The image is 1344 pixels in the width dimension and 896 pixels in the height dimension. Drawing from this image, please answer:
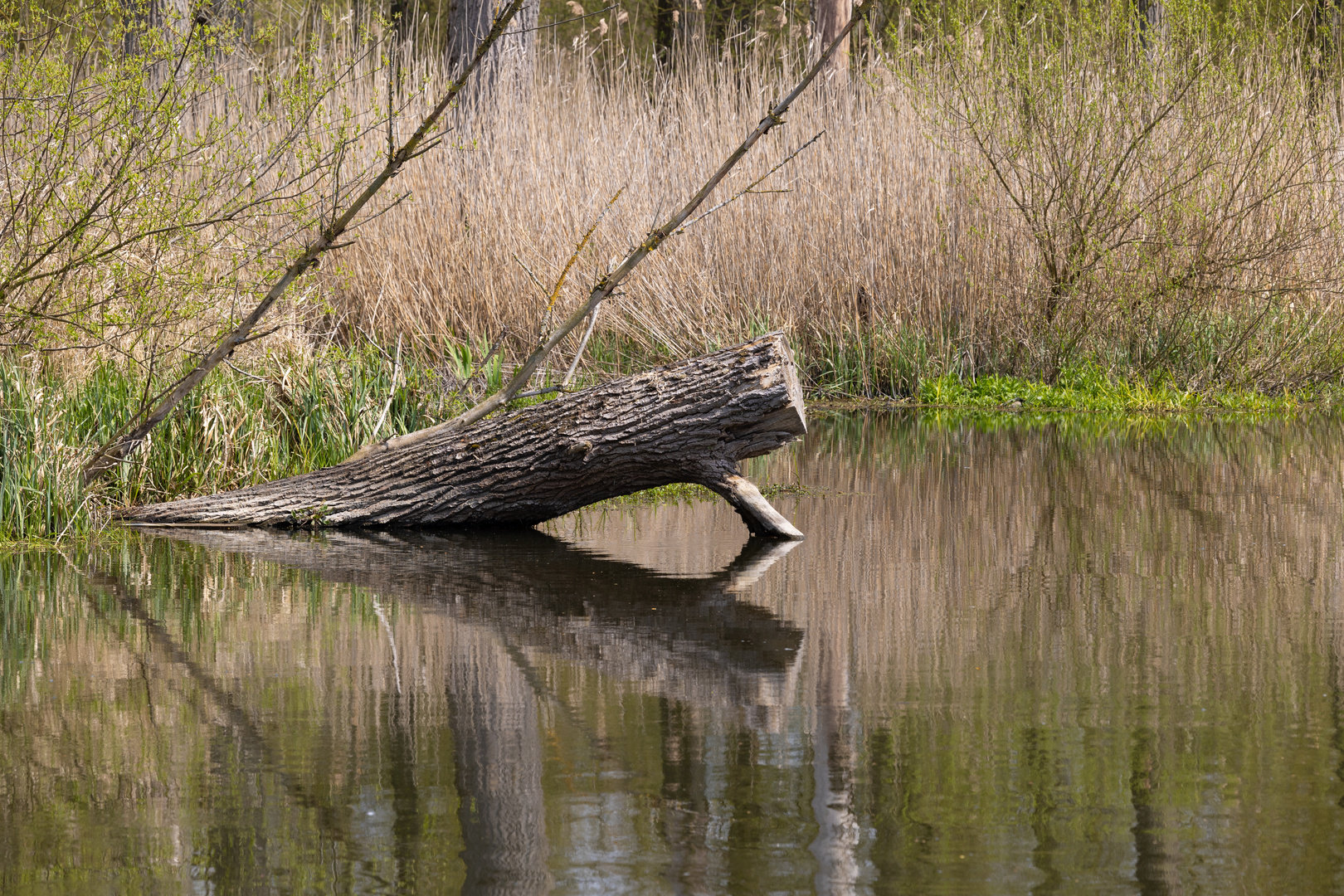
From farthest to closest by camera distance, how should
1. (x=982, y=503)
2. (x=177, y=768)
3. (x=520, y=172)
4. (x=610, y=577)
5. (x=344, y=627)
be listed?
(x=520, y=172)
(x=982, y=503)
(x=610, y=577)
(x=344, y=627)
(x=177, y=768)

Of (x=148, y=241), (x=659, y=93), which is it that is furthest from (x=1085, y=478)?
(x=659, y=93)

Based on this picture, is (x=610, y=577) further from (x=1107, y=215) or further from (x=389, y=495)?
(x=1107, y=215)

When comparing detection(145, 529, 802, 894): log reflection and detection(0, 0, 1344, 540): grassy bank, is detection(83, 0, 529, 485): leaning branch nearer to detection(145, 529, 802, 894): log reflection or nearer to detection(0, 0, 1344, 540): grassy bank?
detection(145, 529, 802, 894): log reflection

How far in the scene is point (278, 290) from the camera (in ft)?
23.3

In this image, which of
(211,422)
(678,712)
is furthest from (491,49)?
(678,712)

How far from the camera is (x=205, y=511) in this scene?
7.89 m

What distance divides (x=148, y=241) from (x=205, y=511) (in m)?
2.29

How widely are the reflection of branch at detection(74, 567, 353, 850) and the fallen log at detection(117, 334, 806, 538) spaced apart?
1.59 meters

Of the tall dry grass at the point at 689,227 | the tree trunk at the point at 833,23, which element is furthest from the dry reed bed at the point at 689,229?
the tree trunk at the point at 833,23

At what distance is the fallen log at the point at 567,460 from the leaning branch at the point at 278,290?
0.41m

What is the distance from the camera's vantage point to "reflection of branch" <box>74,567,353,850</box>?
340 cm

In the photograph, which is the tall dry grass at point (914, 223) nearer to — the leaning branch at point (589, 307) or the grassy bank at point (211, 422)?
the grassy bank at point (211, 422)

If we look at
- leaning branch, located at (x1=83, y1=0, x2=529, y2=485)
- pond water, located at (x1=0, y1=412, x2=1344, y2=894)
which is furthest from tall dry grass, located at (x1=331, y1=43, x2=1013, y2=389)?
pond water, located at (x1=0, y1=412, x2=1344, y2=894)

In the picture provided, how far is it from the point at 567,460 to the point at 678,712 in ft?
11.0
